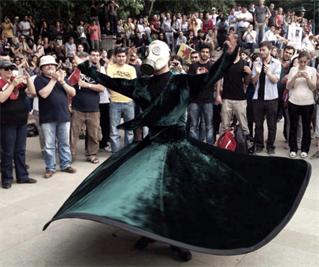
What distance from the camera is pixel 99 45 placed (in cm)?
1716

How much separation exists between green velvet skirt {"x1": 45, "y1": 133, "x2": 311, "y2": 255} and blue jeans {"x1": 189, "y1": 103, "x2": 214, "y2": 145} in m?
3.82

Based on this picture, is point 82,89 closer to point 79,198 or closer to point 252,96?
point 252,96

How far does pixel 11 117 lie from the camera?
5691 millimetres

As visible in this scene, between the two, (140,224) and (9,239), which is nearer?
(140,224)

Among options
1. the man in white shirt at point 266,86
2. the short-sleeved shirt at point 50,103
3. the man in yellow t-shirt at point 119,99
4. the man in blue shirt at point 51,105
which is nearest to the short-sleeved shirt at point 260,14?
the man in white shirt at point 266,86

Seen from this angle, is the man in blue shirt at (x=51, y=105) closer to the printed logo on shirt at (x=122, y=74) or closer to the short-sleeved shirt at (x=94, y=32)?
the printed logo on shirt at (x=122, y=74)

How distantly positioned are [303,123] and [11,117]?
5.19m

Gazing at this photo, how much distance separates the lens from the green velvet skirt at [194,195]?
8.87 feet

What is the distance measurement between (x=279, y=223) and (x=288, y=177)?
0.47m

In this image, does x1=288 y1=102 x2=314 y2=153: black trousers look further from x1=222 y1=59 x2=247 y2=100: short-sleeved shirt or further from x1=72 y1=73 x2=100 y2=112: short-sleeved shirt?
x1=72 y1=73 x2=100 y2=112: short-sleeved shirt

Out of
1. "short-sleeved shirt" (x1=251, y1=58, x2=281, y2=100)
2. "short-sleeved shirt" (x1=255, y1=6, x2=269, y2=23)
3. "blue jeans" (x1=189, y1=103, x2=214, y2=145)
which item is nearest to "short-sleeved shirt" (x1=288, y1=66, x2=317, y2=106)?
"short-sleeved shirt" (x1=251, y1=58, x2=281, y2=100)

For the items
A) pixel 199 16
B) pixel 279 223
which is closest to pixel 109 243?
pixel 279 223

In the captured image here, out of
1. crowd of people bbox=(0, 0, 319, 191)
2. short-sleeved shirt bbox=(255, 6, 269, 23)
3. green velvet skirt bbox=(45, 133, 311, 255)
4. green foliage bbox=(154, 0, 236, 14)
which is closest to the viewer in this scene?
Answer: green velvet skirt bbox=(45, 133, 311, 255)

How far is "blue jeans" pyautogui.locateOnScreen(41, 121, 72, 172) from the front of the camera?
20.7 ft
